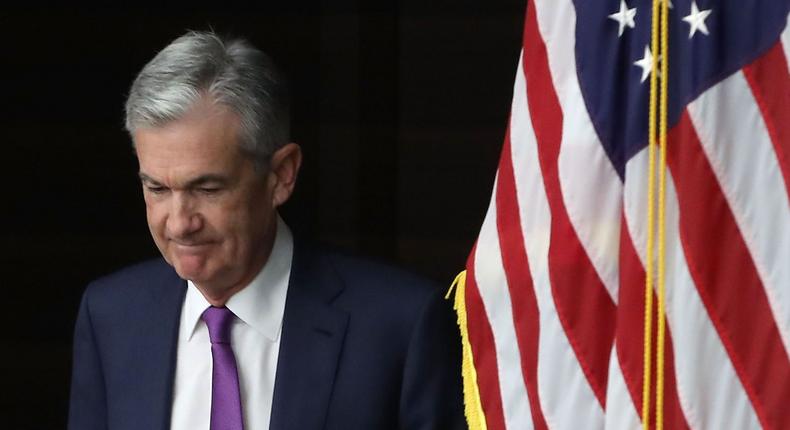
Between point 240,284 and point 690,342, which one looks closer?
point 690,342

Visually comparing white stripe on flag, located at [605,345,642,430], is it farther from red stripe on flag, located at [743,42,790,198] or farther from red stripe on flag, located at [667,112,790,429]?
red stripe on flag, located at [743,42,790,198]

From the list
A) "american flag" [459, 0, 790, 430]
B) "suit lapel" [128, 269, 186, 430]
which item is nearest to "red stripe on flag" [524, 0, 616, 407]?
"american flag" [459, 0, 790, 430]

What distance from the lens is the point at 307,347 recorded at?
281cm

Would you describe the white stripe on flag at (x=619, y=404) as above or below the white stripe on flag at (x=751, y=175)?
below

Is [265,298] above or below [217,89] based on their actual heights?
below

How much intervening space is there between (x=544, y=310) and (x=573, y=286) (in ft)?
0.20

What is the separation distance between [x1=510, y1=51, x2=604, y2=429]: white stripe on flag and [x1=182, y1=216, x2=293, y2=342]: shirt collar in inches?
19.5

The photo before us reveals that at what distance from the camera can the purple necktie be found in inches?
109

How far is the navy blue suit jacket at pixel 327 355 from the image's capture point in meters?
2.78

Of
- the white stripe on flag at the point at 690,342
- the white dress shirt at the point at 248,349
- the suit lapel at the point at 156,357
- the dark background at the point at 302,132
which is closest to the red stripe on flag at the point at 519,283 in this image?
the white stripe on flag at the point at 690,342

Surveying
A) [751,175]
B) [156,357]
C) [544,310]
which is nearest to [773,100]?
[751,175]

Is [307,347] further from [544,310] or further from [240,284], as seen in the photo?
[544,310]

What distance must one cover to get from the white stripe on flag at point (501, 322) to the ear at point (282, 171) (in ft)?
1.19

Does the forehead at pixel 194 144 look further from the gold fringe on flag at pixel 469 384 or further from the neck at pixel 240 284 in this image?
the gold fringe on flag at pixel 469 384
